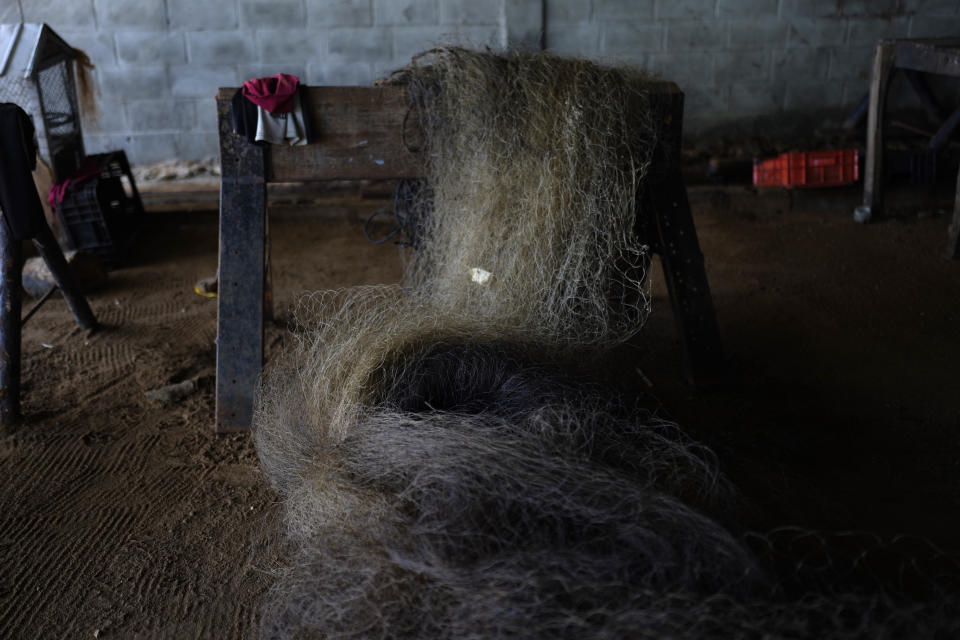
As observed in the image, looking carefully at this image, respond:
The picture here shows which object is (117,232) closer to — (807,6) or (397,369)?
(397,369)

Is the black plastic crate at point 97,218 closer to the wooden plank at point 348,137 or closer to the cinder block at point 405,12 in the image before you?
the cinder block at point 405,12

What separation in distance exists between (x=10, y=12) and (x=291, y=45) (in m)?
2.18

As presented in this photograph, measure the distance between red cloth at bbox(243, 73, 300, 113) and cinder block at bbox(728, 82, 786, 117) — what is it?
15.9 feet

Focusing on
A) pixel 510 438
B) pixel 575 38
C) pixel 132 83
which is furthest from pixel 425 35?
pixel 510 438

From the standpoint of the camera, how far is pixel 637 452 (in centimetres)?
204

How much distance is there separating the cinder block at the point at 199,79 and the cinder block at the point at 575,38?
2.65 metres

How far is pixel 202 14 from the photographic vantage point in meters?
6.43

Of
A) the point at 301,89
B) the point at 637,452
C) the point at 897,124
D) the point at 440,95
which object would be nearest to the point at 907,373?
the point at 637,452

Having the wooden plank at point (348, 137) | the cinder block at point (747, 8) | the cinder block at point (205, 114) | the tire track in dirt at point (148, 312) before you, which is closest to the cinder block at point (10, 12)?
the cinder block at point (205, 114)

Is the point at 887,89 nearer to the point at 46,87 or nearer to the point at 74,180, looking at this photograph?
the point at 74,180

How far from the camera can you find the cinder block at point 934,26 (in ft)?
21.5

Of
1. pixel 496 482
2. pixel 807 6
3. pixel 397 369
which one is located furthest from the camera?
pixel 807 6

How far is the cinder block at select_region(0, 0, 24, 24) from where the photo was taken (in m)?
6.26

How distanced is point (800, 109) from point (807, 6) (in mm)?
822
